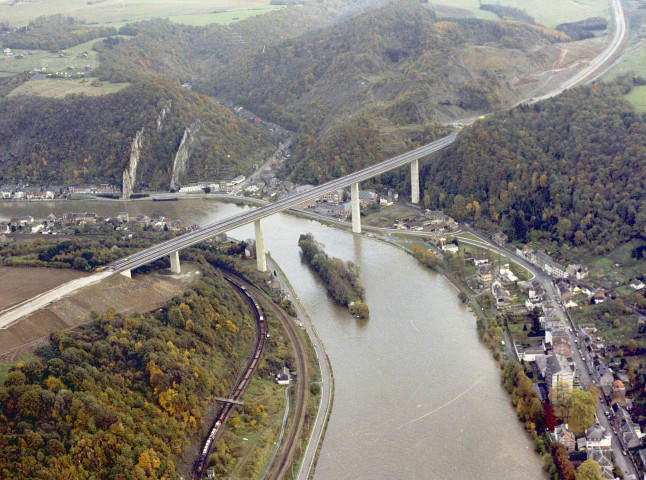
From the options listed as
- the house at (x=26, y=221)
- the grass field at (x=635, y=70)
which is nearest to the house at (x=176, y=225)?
the house at (x=26, y=221)

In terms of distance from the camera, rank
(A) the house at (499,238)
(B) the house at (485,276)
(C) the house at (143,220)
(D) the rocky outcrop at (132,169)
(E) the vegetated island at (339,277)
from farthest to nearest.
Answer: (D) the rocky outcrop at (132,169) < (C) the house at (143,220) < (A) the house at (499,238) < (B) the house at (485,276) < (E) the vegetated island at (339,277)

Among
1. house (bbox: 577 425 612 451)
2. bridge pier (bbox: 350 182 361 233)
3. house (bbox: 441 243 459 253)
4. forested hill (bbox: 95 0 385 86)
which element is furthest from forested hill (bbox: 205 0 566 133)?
house (bbox: 577 425 612 451)

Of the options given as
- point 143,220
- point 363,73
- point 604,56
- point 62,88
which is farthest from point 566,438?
point 62,88

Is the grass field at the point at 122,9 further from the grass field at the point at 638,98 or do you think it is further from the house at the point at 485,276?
the house at the point at 485,276

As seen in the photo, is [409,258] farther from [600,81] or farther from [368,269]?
[600,81]

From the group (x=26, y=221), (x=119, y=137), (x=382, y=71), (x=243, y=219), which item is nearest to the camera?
(x=243, y=219)

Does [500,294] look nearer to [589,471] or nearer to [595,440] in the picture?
[595,440]
